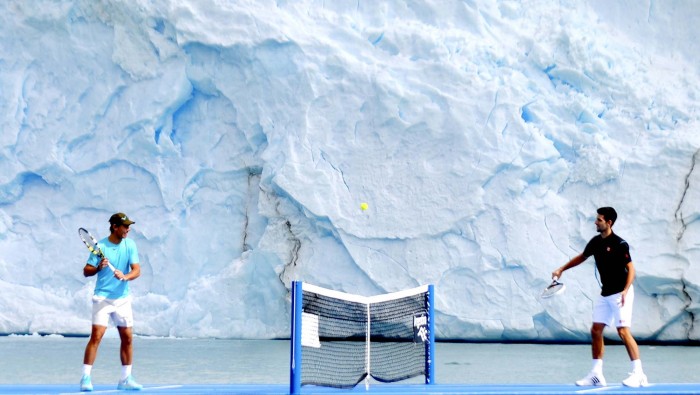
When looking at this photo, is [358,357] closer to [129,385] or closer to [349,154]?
[129,385]

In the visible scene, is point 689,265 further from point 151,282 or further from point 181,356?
point 151,282

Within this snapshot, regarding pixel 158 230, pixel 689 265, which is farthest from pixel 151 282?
pixel 689 265

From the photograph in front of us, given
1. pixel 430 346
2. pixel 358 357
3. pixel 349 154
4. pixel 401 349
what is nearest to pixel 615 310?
pixel 430 346

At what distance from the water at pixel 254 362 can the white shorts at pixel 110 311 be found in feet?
7.14

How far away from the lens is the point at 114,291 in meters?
5.93

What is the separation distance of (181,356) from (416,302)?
5.42 meters

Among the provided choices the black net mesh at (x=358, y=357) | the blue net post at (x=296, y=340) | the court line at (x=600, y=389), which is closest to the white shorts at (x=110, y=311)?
the blue net post at (x=296, y=340)

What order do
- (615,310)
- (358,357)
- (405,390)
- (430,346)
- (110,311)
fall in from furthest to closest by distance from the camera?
(358,357) < (430,346) < (615,310) < (405,390) < (110,311)

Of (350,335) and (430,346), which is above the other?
(350,335)

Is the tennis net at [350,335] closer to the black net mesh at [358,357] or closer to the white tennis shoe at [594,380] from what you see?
the black net mesh at [358,357]

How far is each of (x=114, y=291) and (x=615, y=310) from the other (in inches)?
137

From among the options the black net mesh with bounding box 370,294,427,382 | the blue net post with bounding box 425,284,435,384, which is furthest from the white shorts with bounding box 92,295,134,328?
the blue net post with bounding box 425,284,435,384

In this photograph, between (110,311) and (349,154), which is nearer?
(110,311)

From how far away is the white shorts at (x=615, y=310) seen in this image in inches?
248
